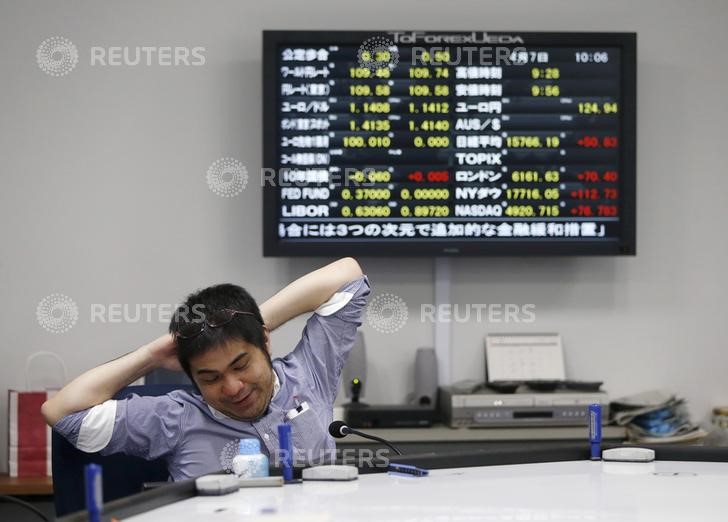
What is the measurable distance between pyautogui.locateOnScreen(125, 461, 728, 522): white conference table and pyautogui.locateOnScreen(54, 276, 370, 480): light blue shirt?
1.16ft

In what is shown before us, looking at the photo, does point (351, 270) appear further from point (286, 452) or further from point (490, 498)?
point (490, 498)

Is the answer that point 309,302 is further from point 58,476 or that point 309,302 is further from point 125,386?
point 58,476

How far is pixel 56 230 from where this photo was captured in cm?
370

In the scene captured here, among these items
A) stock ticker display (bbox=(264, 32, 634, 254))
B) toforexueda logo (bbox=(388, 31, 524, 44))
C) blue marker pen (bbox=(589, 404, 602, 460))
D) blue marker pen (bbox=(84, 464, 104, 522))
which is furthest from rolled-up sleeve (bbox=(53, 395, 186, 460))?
toforexueda logo (bbox=(388, 31, 524, 44))

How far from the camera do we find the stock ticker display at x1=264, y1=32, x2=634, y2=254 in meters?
3.57

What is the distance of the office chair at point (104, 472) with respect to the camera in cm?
200

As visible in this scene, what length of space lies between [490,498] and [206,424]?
74cm

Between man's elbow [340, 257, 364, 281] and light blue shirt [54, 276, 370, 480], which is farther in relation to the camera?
man's elbow [340, 257, 364, 281]

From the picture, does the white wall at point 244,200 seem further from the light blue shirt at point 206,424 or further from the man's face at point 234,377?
the man's face at point 234,377

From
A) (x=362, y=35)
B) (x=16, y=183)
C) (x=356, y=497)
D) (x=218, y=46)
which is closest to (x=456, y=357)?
(x=362, y=35)

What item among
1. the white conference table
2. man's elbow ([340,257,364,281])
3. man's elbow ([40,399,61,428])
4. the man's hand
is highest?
man's elbow ([340,257,364,281])

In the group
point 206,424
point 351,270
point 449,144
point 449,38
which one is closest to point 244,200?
point 449,144

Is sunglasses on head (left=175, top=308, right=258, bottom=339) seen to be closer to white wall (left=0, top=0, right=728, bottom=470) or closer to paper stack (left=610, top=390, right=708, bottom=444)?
white wall (left=0, top=0, right=728, bottom=470)

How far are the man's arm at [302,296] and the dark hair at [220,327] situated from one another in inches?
8.3
